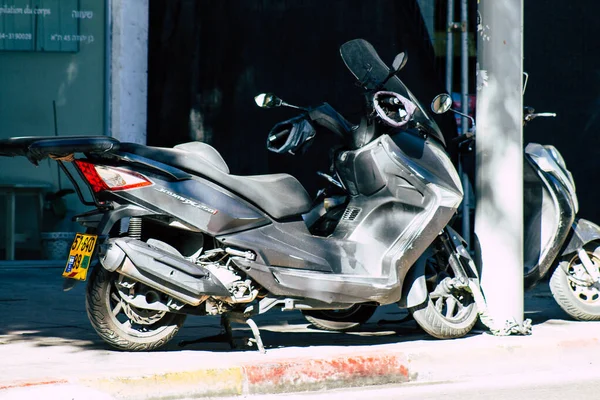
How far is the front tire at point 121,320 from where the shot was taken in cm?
595

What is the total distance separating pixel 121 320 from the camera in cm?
614

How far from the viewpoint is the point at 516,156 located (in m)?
6.99

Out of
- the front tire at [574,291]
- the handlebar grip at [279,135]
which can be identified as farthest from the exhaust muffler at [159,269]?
the front tire at [574,291]

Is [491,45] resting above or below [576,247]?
above

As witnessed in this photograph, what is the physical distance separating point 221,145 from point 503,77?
470cm

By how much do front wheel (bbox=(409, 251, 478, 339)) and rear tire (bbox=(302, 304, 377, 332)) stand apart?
51 centimetres

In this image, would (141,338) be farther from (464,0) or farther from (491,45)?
(464,0)

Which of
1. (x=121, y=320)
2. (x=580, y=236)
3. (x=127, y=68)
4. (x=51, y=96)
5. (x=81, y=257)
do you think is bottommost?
(x=121, y=320)

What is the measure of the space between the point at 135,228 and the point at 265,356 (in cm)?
101

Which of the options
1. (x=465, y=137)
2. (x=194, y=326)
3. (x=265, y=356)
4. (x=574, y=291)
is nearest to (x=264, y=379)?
(x=265, y=356)

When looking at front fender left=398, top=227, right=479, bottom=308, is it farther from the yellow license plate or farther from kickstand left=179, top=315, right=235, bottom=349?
the yellow license plate

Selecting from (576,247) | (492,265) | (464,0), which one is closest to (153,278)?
(492,265)

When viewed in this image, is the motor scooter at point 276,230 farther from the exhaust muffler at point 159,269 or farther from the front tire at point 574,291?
the front tire at point 574,291

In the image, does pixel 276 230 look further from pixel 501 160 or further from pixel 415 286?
pixel 501 160
